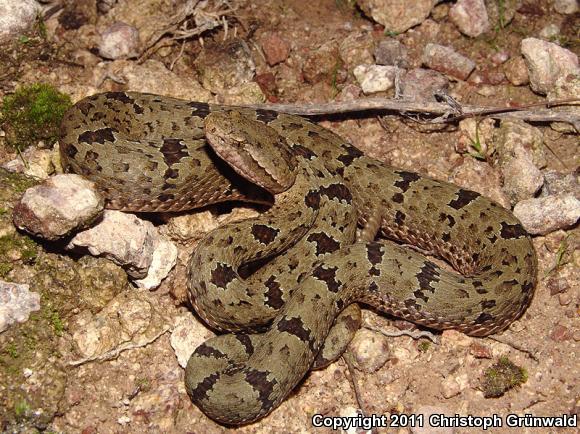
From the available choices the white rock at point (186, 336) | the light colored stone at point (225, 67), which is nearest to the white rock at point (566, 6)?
the light colored stone at point (225, 67)

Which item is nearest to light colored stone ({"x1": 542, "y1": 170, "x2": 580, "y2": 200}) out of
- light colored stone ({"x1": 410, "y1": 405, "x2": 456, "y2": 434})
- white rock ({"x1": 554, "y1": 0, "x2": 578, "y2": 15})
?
white rock ({"x1": 554, "y1": 0, "x2": 578, "y2": 15})

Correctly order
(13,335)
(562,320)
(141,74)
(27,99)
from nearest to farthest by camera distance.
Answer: (13,335) → (562,320) → (27,99) → (141,74)

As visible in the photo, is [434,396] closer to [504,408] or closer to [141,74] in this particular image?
[504,408]

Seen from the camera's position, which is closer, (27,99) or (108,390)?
(108,390)

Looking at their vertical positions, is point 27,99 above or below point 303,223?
above

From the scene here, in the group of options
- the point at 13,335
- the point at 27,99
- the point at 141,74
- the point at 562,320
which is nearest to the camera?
the point at 13,335

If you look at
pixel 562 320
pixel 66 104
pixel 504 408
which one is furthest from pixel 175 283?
pixel 562 320
